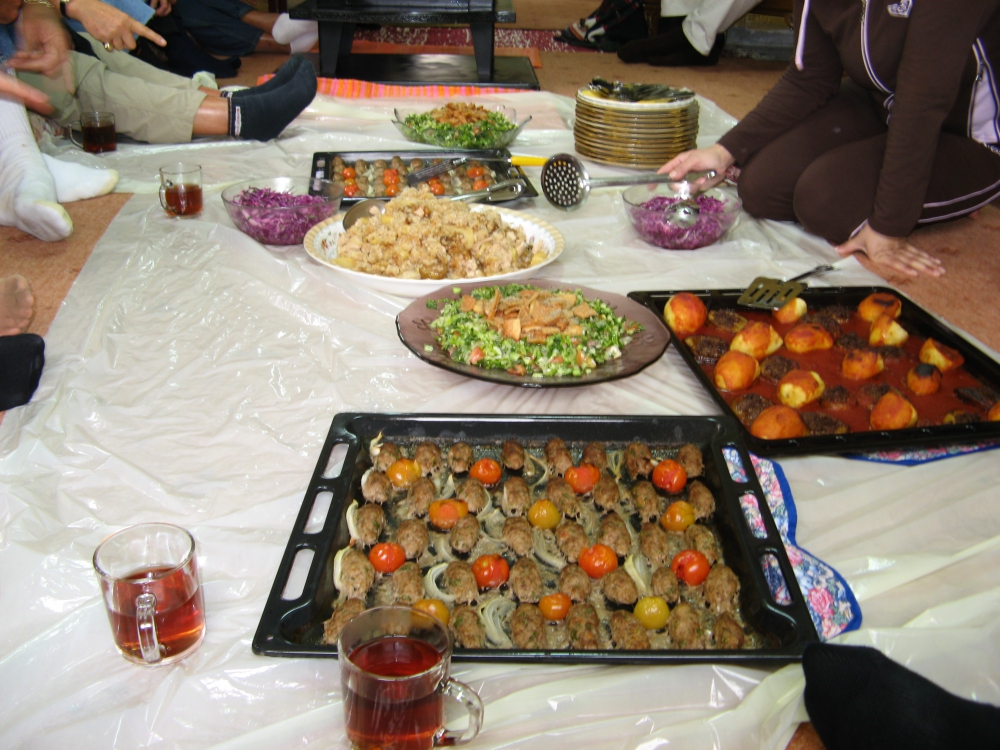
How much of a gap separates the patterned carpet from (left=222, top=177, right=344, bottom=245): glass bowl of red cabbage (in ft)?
12.4

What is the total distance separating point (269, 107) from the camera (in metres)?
2.61

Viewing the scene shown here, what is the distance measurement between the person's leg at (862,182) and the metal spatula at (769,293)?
0.46 meters

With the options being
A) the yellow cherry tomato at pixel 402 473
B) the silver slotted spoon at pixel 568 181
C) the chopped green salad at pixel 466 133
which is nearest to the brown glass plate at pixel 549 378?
the yellow cherry tomato at pixel 402 473

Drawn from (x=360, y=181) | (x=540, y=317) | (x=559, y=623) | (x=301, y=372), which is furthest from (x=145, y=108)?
(x=559, y=623)

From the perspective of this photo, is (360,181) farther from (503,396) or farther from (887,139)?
(887,139)

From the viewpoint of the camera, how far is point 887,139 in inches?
72.8

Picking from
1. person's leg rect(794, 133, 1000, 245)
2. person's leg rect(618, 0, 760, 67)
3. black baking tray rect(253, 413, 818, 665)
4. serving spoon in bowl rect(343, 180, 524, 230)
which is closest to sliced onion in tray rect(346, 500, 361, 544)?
black baking tray rect(253, 413, 818, 665)

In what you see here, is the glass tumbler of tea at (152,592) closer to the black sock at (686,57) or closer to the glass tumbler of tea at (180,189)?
the glass tumbler of tea at (180,189)

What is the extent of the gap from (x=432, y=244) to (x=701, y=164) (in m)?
0.93

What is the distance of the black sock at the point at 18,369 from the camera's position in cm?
125

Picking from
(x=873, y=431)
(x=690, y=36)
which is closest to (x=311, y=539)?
(x=873, y=431)

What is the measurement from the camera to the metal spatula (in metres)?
1.55

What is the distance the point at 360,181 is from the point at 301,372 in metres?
1.01

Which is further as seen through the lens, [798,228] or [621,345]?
[798,228]
